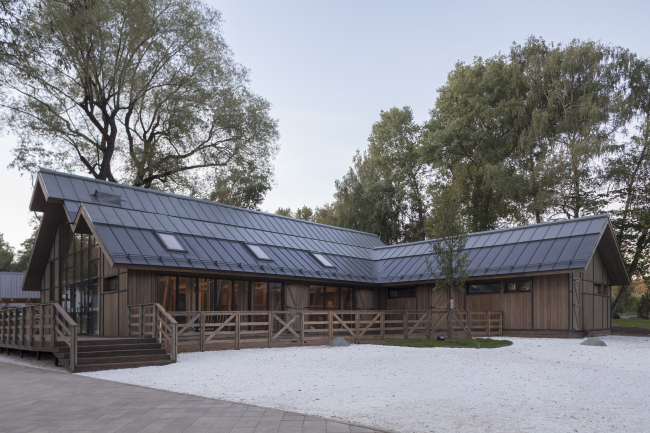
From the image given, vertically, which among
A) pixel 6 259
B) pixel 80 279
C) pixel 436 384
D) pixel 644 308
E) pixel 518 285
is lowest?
pixel 644 308

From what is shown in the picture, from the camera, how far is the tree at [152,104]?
86.1 ft

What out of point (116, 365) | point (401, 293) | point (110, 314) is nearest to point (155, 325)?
point (116, 365)

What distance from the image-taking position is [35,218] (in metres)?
28.4

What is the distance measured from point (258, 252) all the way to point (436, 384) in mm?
12446

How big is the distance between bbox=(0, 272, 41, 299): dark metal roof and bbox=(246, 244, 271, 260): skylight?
25.9 metres

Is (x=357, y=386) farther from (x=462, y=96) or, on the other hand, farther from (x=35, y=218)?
(x=462, y=96)

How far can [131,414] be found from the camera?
7359mm

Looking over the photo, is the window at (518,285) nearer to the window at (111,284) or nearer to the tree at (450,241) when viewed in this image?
the tree at (450,241)

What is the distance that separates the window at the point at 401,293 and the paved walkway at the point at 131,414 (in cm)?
1714

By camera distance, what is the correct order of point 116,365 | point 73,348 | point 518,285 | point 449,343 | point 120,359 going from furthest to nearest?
point 518,285 < point 449,343 < point 120,359 < point 116,365 < point 73,348

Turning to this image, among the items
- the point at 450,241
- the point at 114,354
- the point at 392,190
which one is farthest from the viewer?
the point at 392,190

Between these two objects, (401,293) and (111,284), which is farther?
(401,293)

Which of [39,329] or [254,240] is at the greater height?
[254,240]

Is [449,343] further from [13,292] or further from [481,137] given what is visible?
[13,292]
